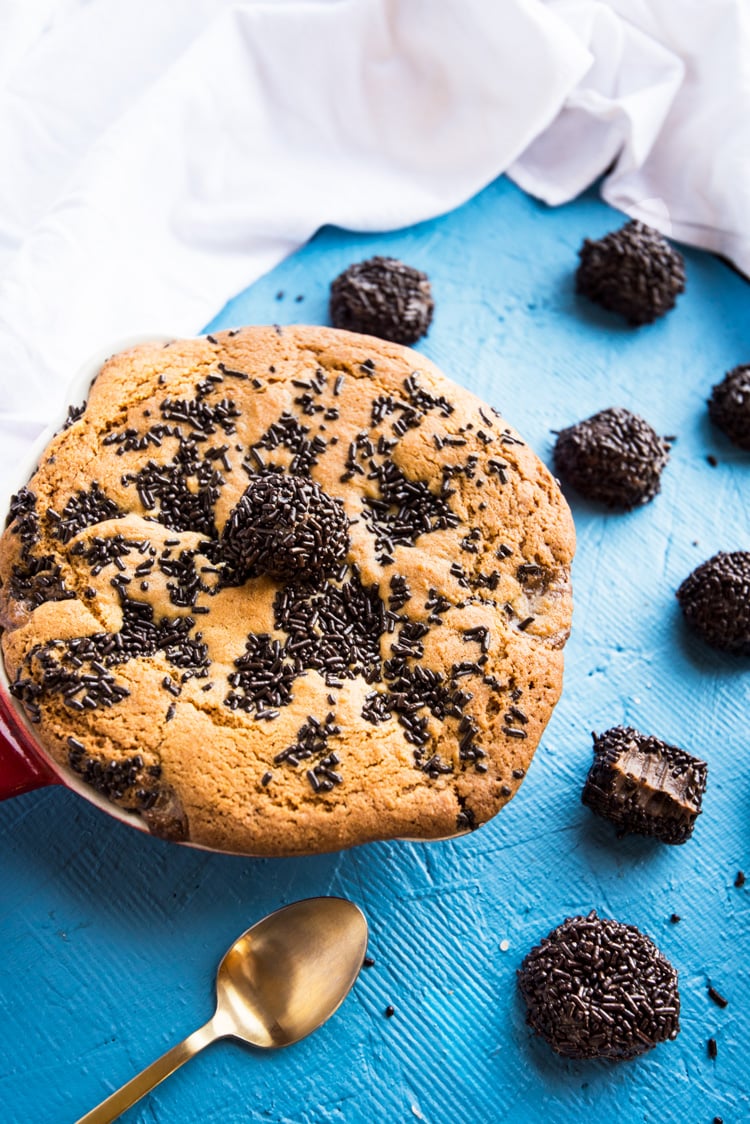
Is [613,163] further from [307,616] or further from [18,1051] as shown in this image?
[18,1051]

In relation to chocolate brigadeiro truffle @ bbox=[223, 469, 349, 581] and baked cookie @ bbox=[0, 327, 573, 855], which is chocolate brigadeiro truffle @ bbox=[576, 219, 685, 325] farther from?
chocolate brigadeiro truffle @ bbox=[223, 469, 349, 581]

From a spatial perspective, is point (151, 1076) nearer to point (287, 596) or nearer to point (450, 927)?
point (450, 927)

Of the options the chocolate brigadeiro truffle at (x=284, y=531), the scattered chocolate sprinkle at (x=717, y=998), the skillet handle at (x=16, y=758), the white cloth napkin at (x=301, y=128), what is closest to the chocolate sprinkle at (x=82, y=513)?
the chocolate brigadeiro truffle at (x=284, y=531)

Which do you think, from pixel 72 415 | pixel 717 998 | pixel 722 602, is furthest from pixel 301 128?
pixel 717 998

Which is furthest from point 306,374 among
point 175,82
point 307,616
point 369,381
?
point 175,82

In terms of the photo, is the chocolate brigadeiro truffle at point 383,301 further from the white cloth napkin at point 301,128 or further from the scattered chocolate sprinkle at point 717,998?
the scattered chocolate sprinkle at point 717,998
